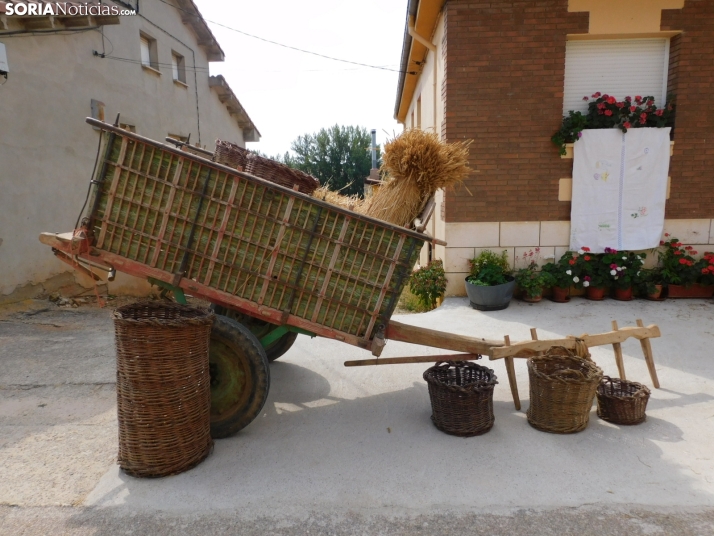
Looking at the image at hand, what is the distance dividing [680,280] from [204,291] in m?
6.58

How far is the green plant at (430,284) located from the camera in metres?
7.21

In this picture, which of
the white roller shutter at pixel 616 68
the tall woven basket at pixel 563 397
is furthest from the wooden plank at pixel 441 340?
the white roller shutter at pixel 616 68

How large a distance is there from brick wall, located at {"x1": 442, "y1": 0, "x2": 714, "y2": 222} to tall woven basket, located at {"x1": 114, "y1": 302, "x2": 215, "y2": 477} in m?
4.91

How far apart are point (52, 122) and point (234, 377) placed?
7.11 meters

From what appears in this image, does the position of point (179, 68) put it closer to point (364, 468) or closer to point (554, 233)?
point (554, 233)

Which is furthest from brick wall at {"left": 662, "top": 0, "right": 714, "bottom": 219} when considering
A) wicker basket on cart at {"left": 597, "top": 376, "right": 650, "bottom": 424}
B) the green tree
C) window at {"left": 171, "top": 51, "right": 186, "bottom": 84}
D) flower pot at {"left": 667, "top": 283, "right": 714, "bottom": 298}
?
the green tree

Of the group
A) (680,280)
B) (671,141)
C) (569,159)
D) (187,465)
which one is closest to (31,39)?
(187,465)

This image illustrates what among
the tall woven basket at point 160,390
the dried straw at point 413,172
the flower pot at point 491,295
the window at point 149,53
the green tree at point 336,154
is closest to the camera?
the tall woven basket at point 160,390

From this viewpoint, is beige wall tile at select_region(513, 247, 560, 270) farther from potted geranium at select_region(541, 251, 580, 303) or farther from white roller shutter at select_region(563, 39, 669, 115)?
white roller shutter at select_region(563, 39, 669, 115)

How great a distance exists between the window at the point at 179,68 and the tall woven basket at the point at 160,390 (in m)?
11.8

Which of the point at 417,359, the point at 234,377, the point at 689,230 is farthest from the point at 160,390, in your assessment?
the point at 689,230

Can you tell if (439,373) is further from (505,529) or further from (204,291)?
(204,291)

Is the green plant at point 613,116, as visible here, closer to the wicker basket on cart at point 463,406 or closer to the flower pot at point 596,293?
the flower pot at point 596,293

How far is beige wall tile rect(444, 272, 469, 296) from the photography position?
7.24 metres
